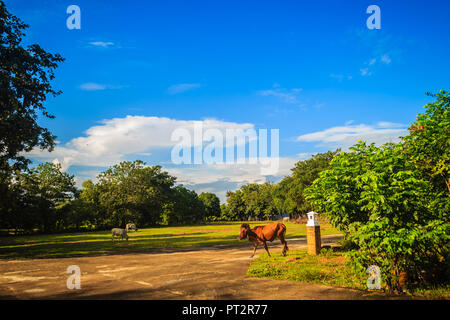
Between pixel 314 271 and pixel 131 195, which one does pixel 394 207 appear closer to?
pixel 314 271

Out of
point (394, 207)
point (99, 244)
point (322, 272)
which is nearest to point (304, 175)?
point (99, 244)

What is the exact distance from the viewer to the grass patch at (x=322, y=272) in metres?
6.54

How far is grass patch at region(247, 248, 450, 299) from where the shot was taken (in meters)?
6.54

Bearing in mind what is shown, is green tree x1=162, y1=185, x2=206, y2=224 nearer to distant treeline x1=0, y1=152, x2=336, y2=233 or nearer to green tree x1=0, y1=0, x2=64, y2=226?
distant treeline x1=0, y1=152, x2=336, y2=233

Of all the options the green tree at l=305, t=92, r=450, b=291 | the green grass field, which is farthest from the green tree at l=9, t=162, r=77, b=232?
the green tree at l=305, t=92, r=450, b=291

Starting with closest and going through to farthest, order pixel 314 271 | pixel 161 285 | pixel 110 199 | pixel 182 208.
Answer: pixel 161 285 → pixel 314 271 → pixel 110 199 → pixel 182 208

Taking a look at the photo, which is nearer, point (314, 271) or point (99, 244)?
point (314, 271)

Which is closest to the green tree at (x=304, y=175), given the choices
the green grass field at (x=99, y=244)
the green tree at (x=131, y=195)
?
the green grass field at (x=99, y=244)

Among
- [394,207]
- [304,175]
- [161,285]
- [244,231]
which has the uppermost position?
[304,175]

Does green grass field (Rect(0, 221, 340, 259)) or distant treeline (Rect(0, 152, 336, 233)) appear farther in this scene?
distant treeline (Rect(0, 152, 336, 233))

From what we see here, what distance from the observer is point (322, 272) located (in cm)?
877

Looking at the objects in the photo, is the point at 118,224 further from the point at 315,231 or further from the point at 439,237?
the point at 439,237

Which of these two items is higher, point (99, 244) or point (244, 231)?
point (244, 231)

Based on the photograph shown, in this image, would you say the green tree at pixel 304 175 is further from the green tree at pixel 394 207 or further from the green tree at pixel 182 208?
the green tree at pixel 394 207
